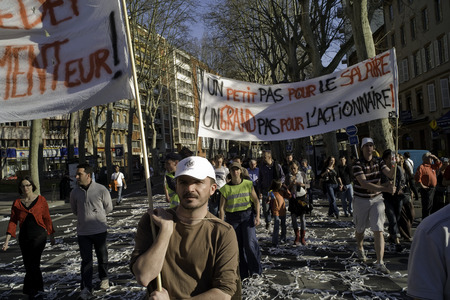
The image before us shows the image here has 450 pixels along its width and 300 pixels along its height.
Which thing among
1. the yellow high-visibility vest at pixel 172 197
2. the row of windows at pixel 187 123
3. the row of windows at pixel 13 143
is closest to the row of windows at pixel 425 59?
the yellow high-visibility vest at pixel 172 197

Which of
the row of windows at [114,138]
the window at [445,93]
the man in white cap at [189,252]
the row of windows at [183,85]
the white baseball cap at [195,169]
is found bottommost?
the man in white cap at [189,252]

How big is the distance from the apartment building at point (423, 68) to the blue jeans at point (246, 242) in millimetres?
23106

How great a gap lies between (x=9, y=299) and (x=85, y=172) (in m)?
1.90

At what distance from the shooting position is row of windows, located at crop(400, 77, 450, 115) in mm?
31750

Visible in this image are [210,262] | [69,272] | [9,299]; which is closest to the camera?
[210,262]

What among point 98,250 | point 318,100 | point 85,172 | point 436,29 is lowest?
point 98,250

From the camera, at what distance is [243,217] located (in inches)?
264

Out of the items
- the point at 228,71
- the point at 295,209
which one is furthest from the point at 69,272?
the point at 228,71

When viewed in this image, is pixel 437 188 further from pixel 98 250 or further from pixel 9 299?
pixel 9 299

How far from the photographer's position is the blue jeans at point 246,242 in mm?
6617

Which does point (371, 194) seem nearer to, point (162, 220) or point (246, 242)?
point (246, 242)

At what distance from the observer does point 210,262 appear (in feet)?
8.55

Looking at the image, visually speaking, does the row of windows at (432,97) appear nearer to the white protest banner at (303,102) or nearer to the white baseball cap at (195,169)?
the white protest banner at (303,102)

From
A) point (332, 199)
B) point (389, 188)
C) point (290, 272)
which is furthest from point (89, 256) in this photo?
point (332, 199)
